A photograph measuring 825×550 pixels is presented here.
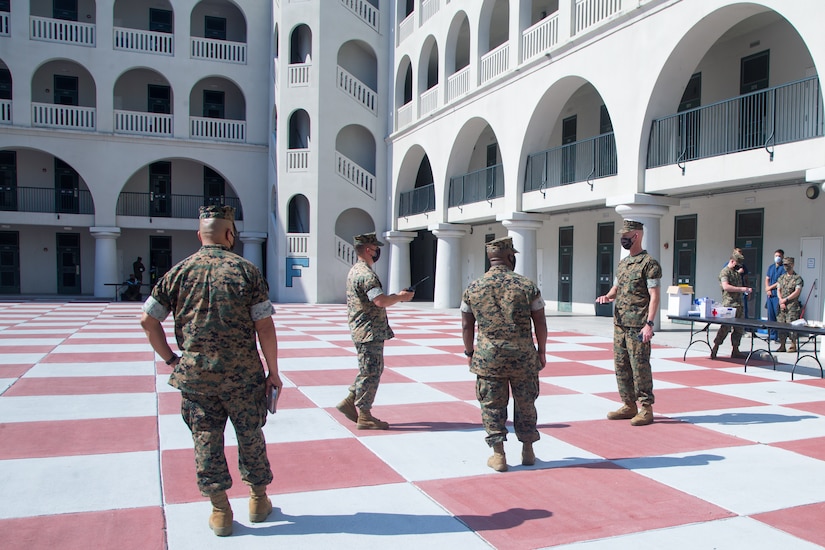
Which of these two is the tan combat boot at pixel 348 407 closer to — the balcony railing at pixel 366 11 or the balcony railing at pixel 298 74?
the balcony railing at pixel 298 74

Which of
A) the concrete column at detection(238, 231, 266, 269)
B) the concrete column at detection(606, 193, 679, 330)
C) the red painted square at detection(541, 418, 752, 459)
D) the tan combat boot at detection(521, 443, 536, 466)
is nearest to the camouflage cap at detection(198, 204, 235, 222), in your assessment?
the tan combat boot at detection(521, 443, 536, 466)

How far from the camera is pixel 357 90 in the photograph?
1130 inches

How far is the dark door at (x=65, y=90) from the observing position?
3153 centimetres

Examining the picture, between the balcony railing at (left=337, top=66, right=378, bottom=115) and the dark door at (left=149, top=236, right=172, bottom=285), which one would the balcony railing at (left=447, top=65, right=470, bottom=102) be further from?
the dark door at (left=149, top=236, right=172, bottom=285)

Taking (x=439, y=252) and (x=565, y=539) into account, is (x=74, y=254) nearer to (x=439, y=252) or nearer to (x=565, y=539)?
(x=439, y=252)

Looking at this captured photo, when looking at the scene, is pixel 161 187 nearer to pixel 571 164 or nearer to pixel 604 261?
pixel 571 164

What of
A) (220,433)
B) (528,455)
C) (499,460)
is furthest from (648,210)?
(220,433)

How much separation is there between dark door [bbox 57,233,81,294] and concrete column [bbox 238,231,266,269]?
831cm

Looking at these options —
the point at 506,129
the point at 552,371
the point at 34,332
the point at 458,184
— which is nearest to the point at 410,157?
the point at 458,184

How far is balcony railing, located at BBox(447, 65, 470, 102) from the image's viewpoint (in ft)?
74.1

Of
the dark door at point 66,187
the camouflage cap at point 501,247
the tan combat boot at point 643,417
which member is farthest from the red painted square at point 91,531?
the dark door at point 66,187

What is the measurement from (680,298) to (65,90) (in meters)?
31.0

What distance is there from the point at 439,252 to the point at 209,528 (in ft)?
68.6

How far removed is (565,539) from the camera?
12.8ft
